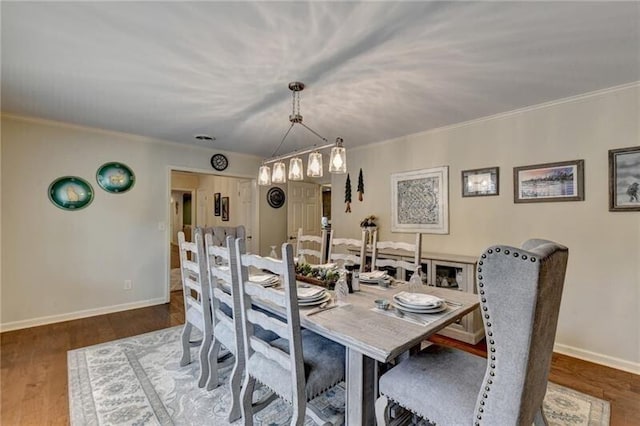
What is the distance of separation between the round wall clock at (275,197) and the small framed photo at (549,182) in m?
3.74

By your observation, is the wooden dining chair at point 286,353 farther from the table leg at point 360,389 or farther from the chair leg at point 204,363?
the chair leg at point 204,363

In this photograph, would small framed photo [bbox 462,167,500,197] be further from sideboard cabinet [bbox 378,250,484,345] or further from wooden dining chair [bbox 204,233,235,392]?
wooden dining chair [bbox 204,233,235,392]

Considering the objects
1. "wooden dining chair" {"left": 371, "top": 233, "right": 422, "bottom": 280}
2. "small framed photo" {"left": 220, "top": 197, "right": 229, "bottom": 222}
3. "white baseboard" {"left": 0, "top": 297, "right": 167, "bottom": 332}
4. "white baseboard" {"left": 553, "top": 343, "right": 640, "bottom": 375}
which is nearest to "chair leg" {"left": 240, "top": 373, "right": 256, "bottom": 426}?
"wooden dining chair" {"left": 371, "top": 233, "right": 422, "bottom": 280}

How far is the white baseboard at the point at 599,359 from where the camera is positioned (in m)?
2.31

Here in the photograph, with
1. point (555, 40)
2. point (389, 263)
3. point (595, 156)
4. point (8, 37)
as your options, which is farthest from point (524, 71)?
point (8, 37)

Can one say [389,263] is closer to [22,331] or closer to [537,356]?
[537,356]

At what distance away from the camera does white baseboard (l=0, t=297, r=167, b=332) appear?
3.14 m

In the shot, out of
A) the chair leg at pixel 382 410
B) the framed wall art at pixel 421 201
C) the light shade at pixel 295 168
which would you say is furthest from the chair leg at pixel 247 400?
the framed wall art at pixel 421 201

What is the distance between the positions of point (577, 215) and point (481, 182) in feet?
2.80

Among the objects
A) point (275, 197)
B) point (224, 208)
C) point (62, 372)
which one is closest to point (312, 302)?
point (62, 372)

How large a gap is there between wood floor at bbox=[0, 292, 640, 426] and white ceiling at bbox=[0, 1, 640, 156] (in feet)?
7.41

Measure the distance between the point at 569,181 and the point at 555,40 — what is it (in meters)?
1.40

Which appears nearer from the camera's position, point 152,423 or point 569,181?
point 152,423

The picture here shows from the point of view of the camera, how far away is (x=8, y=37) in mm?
1717
